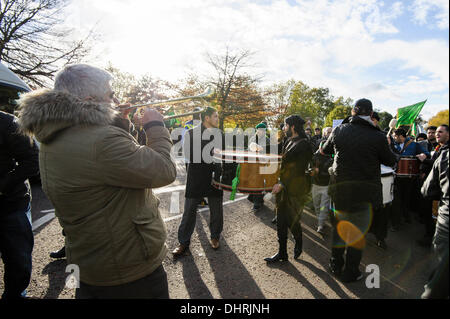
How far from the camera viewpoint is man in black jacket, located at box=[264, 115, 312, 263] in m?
3.45

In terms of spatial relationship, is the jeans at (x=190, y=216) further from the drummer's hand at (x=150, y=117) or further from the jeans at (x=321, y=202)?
the drummer's hand at (x=150, y=117)

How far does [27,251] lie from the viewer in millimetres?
2492

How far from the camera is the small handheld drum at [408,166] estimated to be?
4.71 m

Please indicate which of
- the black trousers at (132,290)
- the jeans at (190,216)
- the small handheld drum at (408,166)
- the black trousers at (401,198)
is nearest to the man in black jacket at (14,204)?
the black trousers at (132,290)

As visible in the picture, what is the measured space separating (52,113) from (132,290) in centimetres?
117

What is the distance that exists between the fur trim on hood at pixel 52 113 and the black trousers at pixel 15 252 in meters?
1.72

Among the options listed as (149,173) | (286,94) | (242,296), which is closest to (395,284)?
(242,296)

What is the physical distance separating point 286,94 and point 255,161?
1214 inches

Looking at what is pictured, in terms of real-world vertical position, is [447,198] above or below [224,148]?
below

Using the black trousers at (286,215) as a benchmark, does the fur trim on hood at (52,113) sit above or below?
above

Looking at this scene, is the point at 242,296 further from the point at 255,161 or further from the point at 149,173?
the point at 149,173
